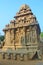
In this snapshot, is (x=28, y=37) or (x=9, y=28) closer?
(x=28, y=37)

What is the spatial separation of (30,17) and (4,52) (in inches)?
193

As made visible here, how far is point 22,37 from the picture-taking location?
55.7 feet

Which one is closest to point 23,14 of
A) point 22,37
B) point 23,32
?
point 23,32

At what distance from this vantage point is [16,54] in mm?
14406

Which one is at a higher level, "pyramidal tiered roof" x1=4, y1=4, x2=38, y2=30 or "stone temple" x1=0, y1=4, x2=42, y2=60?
"pyramidal tiered roof" x1=4, y1=4, x2=38, y2=30

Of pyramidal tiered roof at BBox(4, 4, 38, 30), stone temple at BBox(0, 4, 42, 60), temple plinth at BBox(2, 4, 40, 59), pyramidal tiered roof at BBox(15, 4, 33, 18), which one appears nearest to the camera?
stone temple at BBox(0, 4, 42, 60)

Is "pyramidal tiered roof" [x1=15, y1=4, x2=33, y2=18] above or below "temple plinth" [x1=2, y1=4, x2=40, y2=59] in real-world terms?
above

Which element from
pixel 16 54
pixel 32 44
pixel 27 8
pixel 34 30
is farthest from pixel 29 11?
pixel 16 54

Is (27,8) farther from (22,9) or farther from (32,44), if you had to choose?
(32,44)

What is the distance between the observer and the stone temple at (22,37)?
1448cm

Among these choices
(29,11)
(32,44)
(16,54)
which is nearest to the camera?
(16,54)

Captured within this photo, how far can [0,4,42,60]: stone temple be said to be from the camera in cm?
1448

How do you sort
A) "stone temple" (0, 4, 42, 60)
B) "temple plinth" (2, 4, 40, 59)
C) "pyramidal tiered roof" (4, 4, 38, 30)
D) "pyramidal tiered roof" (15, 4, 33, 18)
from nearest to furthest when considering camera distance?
"stone temple" (0, 4, 42, 60), "temple plinth" (2, 4, 40, 59), "pyramidal tiered roof" (4, 4, 38, 30), "pyramidal tiered roof" (15, 4, 33, 18)

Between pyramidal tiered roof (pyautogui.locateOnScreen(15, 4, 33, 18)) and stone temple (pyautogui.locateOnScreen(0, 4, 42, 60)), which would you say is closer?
stone temple (pyautogui.locateOnScreen(0, 4, 42, 60))
